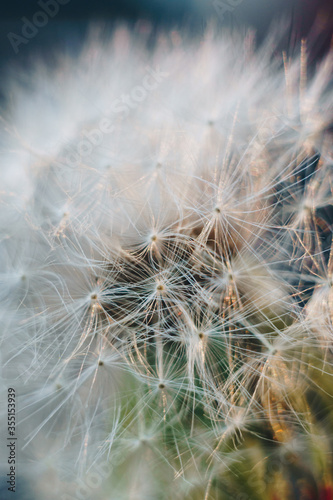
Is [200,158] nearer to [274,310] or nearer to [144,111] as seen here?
[144,111]

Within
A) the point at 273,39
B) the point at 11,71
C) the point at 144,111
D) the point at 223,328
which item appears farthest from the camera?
the point at 11,71

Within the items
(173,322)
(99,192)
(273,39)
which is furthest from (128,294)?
(273,39)

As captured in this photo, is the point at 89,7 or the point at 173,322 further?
the point at 89,7

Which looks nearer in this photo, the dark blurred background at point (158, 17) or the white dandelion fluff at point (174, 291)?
the white dandelion fluff at point (174, 291)

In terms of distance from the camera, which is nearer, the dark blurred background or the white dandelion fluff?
the white dandelion fluff

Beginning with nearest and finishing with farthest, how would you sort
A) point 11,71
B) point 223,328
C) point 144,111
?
point 223,328 < point 144,111 < point 11,71

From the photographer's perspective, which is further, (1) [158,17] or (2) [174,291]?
(1) [158,17]

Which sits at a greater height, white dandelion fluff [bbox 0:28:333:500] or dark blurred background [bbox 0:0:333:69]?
dark blurred background [bbox 0:0:333:69]

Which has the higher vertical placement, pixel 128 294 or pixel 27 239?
pixel 27 239

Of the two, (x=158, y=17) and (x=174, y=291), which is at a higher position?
(x=158, y=17)

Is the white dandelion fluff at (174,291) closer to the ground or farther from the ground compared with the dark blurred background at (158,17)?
closer to the ground

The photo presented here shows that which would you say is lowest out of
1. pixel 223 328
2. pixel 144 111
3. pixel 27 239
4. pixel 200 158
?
pixel 223 328
